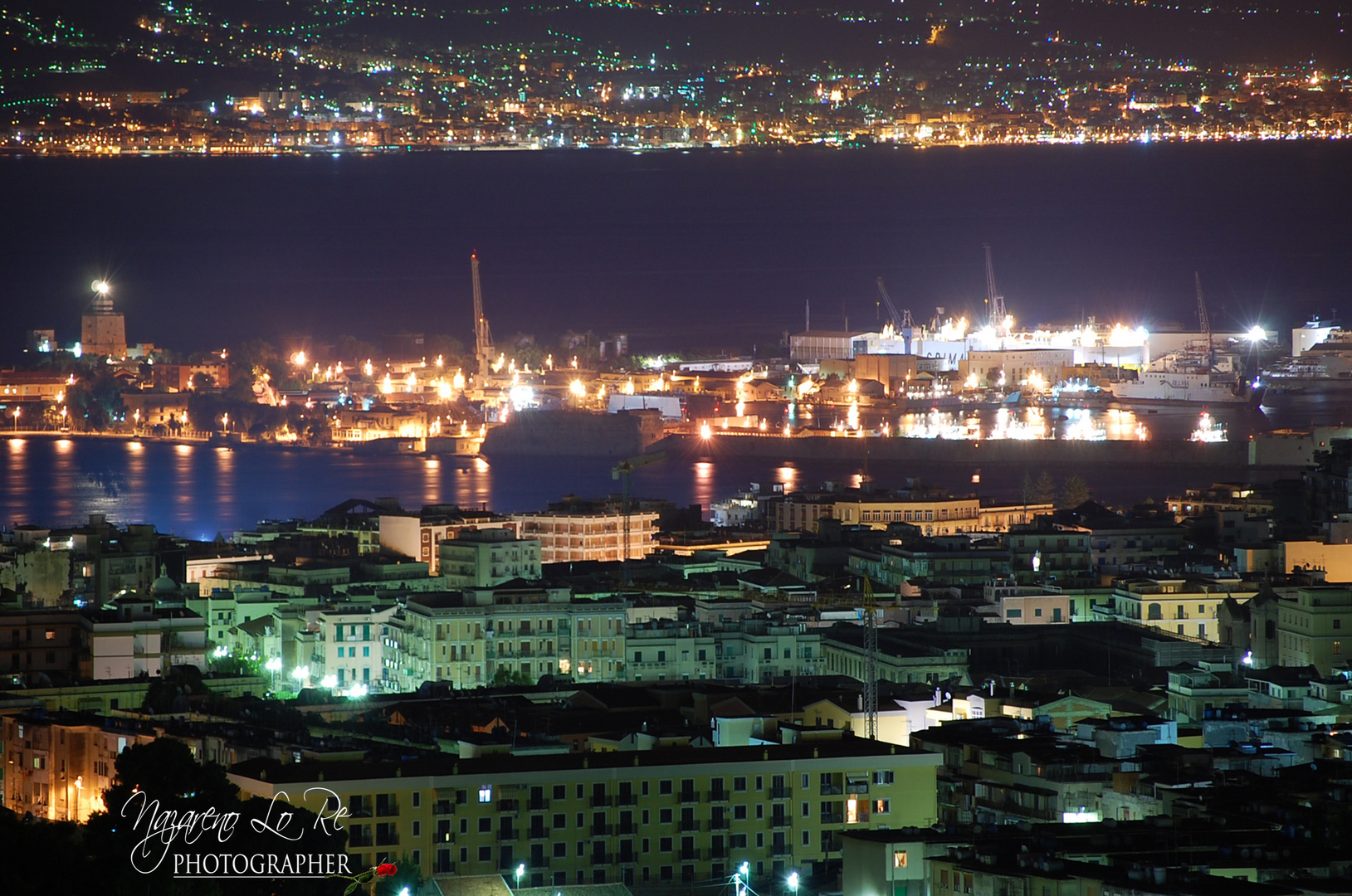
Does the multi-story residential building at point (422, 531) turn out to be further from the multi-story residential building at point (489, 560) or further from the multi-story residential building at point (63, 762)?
the multi-story residential building at point (63, 762)

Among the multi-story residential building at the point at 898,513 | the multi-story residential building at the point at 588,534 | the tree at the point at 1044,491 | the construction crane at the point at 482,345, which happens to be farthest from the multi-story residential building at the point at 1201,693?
the construction crane at the point at 482,345

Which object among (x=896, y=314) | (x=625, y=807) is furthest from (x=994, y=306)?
(x=625, y=807)

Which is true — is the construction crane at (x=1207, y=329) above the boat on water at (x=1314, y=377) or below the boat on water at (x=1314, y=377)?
above

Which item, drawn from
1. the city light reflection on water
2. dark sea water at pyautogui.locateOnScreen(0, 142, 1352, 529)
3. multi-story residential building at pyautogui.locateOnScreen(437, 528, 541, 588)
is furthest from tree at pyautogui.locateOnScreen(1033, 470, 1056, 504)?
dark sea water at pyautogui.locateOnScreen(0, 142, 1352, 529)

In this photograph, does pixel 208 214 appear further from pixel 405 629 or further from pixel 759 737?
pixel 759 737

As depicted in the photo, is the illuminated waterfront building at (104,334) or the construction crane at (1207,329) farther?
the illuminated waterfront building at (104,334)

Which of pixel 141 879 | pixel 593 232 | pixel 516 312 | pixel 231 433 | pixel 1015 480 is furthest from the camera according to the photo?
pixel 593 232

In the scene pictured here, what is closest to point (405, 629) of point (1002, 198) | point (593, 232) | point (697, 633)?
point (697, 633)

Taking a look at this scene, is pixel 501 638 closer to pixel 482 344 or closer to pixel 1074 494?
pixel 1074 494
